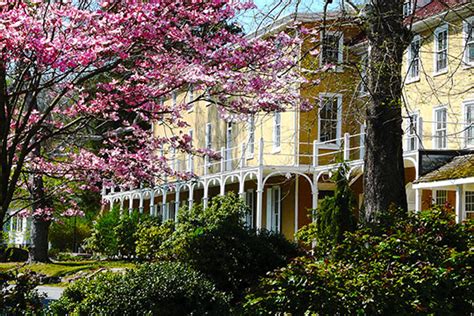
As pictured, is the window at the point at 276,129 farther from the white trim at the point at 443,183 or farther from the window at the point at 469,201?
the white trim at the point at 443,183

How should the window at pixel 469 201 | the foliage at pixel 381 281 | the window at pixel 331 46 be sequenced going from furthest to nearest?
the window at pixel 469 201
the window at pixel 331 46
the foliage at pixel 381 281

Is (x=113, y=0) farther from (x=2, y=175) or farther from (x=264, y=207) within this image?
(x=264, y=207)

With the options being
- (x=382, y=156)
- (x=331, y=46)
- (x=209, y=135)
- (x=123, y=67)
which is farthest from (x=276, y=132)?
(x=331, y=46)

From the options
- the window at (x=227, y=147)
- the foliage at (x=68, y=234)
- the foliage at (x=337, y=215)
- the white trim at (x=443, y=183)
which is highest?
the window at (x=227, y=147)

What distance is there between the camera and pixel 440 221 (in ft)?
36.2

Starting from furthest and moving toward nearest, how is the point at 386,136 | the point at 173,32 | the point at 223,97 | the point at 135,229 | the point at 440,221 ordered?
the point at 135,229 < the point at 223,97 < the point at 386,136 < the point at 173,32 < the point at 440,221

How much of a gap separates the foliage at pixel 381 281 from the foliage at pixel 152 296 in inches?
77.2

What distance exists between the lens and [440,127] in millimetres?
25938

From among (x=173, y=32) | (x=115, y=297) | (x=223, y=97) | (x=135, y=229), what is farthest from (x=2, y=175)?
(x=135, y=229)

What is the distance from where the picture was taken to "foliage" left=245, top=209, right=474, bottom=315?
900cm

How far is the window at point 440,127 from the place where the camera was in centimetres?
2512

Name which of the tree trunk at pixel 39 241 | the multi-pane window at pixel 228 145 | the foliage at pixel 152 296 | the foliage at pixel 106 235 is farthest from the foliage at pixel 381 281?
the foliage at pixel 106 235

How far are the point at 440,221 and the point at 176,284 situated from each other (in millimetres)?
3558

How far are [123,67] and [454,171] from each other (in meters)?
11.3
